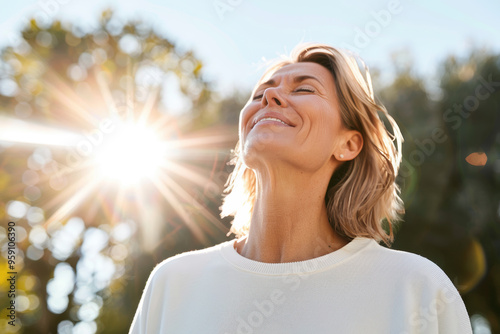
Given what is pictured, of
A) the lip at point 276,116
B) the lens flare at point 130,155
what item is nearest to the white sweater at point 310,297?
the lip at point 276,116

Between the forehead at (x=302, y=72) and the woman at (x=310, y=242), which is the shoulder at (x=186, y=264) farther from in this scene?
the forehead at (x=302, y=72)

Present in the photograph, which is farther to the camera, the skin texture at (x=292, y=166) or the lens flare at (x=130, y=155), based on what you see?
the lens flare at (x=130, y=155)

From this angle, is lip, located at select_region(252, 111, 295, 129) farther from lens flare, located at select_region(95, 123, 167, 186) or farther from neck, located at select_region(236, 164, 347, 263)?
lens flare, located at select_region(95, 123, 167, 186)

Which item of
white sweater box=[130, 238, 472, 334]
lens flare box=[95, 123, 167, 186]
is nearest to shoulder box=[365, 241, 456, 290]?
white sweater box=[130, 238, 472, 334]

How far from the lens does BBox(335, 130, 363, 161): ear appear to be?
2629 mm

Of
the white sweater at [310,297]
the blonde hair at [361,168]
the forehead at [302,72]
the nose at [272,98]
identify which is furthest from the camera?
the forehead at [302,72]

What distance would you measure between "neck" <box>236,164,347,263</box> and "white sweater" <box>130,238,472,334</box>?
124 mm

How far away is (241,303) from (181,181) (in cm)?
1026

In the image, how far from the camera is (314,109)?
2471 mm

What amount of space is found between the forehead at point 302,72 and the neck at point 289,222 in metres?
0.61

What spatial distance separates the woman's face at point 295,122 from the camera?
2369 millimetres

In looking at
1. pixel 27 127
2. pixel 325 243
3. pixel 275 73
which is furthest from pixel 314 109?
pixel 27 127

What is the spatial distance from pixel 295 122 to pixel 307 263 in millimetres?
743

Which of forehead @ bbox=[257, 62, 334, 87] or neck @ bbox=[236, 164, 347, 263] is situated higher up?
forehead @ bbox=[257, 62, 334, 87]
